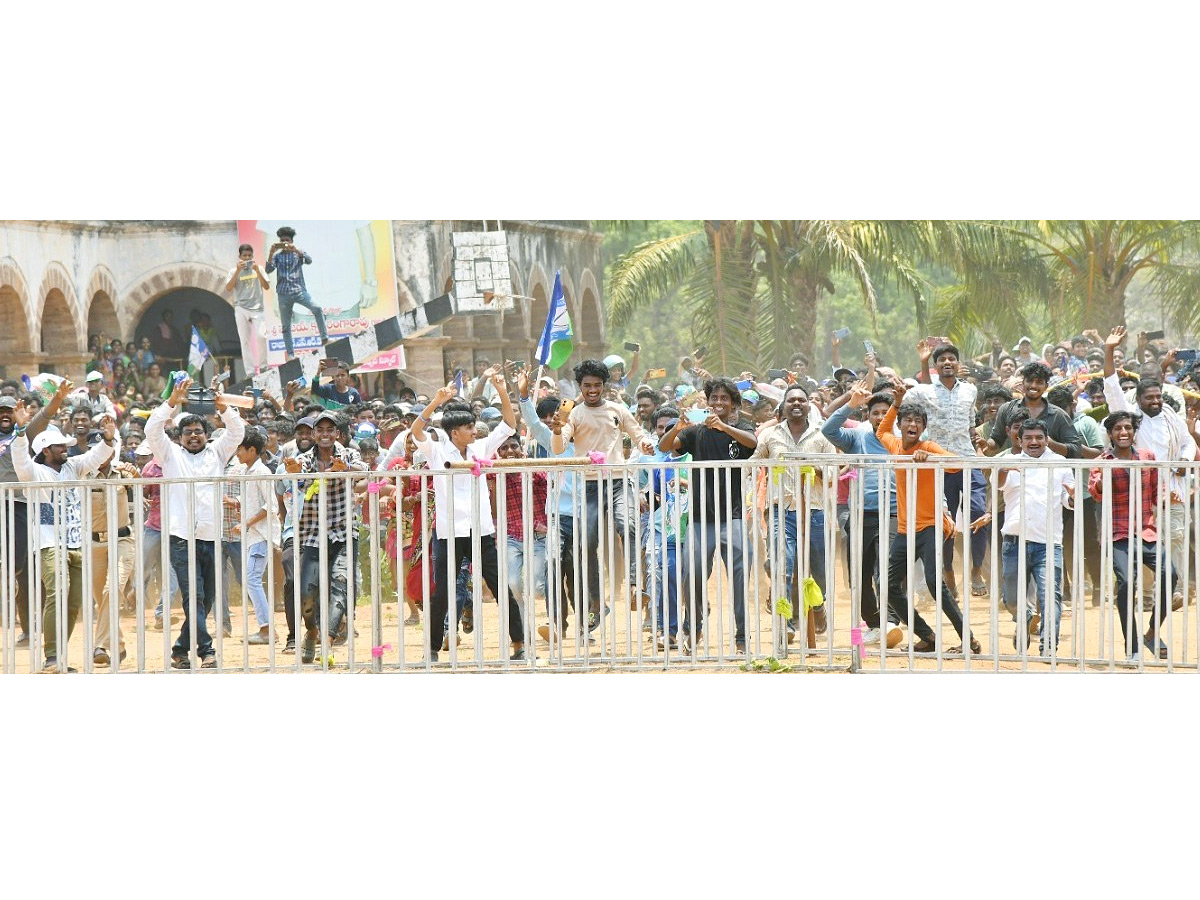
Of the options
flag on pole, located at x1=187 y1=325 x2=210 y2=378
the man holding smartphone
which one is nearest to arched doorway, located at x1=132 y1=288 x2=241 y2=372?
the man holding smartphone

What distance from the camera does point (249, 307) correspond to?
59.4 ft

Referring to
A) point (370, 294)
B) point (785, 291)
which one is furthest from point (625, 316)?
point (370, 294)

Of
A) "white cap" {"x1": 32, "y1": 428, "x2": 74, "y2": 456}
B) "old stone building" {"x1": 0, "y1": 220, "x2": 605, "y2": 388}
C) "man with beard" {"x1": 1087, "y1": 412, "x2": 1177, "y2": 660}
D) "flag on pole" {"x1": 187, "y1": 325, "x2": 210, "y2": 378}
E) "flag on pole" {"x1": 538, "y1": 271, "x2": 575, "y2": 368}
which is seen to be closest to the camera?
"man with beard" {"x1": 1087, "y1": 412, "x2": 1177, "y2": 660}

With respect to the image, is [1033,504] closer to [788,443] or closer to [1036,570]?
[1036,570]

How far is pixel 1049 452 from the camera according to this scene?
9.00 metres

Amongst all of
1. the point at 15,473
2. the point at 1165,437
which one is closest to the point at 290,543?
the point at 15,473

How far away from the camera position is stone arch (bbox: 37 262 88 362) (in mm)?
18906

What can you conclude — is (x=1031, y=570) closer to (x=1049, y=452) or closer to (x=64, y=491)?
(x=1049, y=452)

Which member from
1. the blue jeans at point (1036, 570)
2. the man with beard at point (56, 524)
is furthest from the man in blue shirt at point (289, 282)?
the blue jeans at point (1036, 570)

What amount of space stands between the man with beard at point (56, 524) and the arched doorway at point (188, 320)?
8909 millimetres

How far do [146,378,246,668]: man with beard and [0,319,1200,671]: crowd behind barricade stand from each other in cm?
2

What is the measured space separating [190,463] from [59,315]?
35.5 feet

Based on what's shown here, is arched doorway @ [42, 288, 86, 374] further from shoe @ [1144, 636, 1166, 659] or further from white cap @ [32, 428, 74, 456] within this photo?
shoe @ [1144, 636, 1166, 659]

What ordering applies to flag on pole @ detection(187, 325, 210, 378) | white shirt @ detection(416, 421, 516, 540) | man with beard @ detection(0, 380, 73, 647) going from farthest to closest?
flag on pole @ detection(187, 325, 210, 378), man with beard @ detection(0, 380, 73, 647), white shirt @ detection(416, 421, 516, 540)
